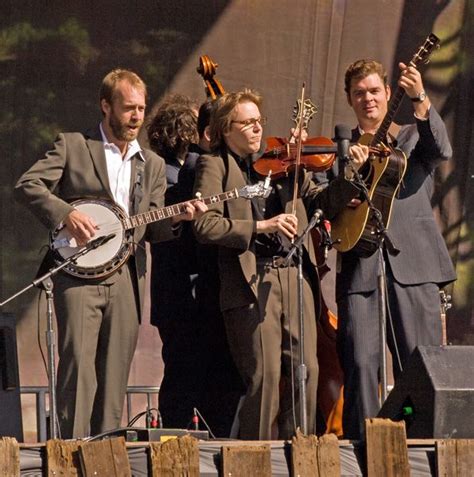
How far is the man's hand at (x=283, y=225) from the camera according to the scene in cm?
738

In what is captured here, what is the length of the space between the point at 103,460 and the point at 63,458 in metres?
0.16

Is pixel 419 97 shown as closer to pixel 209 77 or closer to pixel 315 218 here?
pixel 315 218

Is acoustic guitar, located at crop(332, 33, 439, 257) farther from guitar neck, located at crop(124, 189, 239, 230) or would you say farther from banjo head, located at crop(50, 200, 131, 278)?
banjo head, located at crop(50, 200, 131, 278)

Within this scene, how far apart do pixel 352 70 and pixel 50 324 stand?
209cm

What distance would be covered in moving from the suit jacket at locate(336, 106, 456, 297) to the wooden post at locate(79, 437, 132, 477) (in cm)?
201

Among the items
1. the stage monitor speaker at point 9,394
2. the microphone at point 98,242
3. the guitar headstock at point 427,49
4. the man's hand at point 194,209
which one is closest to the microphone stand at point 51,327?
the microphone at point 98,242

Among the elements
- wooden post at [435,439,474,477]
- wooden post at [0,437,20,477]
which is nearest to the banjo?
wooden post at [0,437,20,477]

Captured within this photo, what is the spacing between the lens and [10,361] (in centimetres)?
750

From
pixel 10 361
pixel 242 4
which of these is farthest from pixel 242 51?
pixel 10 361

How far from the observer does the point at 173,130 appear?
8492mm

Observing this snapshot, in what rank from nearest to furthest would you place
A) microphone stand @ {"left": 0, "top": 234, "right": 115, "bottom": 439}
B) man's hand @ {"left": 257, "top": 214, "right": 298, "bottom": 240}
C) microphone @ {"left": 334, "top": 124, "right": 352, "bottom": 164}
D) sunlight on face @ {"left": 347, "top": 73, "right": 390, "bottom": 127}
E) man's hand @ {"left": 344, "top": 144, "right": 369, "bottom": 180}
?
microphone stand @ {"left": 0, "top": 234, "right": 115, "bottom": 439}, man's hand @ {"left": 257, "top": 214, "right": 298, "bottom": 240}, microphone @ {"left": 334, "top": 124, "right": 352, "bottom": 164}, man's hand @ {"left": 344, "top": 144, "right": 369, "bottom": 180}, sunlight on face @ {"left": 347, "top": 73, "right": 390, "bottom": 127}

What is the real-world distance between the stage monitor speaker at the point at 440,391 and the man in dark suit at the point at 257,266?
37.1 inches

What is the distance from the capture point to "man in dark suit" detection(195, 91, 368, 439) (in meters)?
7.49

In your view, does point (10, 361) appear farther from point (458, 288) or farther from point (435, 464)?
point (458, 288)
